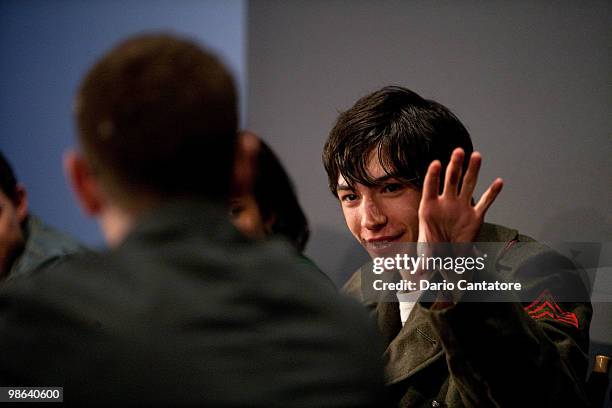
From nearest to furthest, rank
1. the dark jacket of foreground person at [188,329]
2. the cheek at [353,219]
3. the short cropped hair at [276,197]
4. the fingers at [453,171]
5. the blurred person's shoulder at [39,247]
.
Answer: the dark jacket of foreground person at [188,329] < the fingers at [453,171] < the blurred person's shoulder at [39,247] < the short cropped hair at [276,197] < the cheek at [353,219]

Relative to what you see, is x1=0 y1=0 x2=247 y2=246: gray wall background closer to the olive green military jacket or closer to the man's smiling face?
the man's smiling face

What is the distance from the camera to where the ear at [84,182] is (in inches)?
29.7

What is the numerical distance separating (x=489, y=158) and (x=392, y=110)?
1.30 ft

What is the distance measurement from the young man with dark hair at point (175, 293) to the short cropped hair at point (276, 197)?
0.73 meters

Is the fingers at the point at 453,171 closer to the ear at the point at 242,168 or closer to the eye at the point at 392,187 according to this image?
the ear at the point at 242,168

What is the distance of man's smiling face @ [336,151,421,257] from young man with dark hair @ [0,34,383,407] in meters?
0.84

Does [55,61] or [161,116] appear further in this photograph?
[55,61]

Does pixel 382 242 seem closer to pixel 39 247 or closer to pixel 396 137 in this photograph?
pixel 396 137

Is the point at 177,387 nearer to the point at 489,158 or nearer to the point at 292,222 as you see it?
the point at 292,222

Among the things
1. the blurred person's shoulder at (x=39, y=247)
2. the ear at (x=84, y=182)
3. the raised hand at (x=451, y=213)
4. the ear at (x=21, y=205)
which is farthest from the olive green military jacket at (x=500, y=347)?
the ear at (x=21, y=205)

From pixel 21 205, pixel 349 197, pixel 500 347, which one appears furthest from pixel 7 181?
pixel 500 347

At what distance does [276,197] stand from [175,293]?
0.82 meters

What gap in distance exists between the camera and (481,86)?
186 cm

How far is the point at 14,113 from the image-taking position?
6.13 ft
